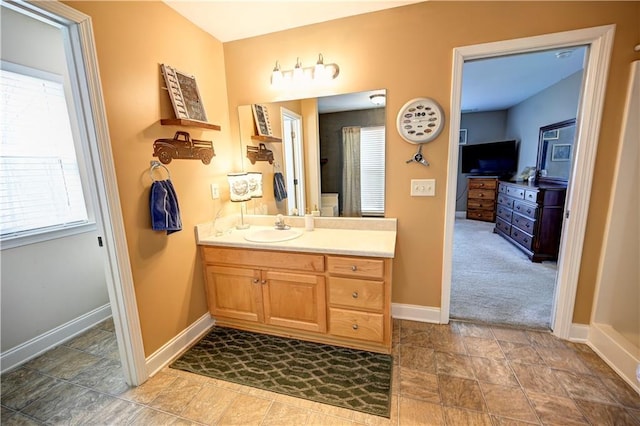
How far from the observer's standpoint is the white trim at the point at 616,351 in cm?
159

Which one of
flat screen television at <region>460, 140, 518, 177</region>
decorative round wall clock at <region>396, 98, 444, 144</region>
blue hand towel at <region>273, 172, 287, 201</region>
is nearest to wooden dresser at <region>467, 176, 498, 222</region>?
flat screen television at <region>460, 140, 518, 177</region>

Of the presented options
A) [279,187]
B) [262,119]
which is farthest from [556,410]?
[262,119]

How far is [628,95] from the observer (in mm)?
1651

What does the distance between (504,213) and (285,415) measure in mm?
4761

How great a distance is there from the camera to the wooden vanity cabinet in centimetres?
179

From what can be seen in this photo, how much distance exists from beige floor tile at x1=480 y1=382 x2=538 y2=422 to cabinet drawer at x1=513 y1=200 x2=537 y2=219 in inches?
109

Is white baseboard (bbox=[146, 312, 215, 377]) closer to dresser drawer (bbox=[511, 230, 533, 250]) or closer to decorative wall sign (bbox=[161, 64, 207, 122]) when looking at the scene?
decorative wall sign (bbox=[161, 64, 207, 122])

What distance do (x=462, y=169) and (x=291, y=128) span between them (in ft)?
17.6

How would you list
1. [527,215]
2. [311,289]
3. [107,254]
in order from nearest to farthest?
[107,254] → [311,289] → [527,215]

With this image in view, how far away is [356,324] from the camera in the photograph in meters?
1.86

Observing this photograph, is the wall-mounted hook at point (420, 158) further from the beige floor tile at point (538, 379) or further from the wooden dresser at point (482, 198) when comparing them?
the wooden dresser at point (482, 198)

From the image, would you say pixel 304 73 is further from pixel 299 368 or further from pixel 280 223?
pixel 299 368

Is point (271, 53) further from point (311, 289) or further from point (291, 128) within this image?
point (311, 289)

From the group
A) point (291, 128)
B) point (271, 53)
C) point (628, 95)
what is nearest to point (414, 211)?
point (291, 128)
